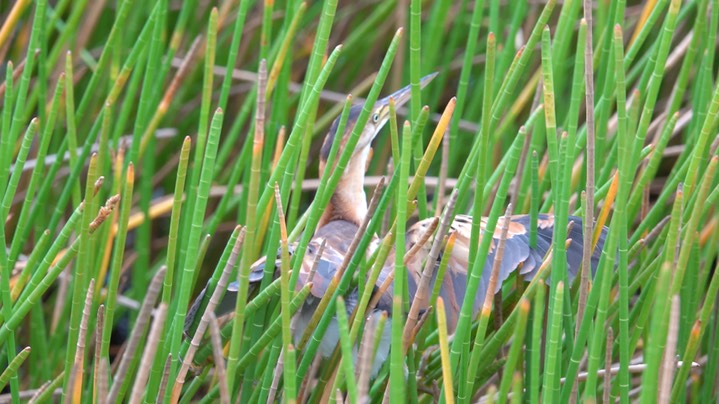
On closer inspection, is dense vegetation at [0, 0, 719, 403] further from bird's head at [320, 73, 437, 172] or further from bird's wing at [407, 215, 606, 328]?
bird's head at [320, 73, 437, 172]

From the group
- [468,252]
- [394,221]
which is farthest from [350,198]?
[394,221]

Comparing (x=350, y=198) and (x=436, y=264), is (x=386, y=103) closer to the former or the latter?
(x=350, y=198)

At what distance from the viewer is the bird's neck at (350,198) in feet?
7.63

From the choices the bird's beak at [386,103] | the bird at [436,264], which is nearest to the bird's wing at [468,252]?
the bird at [436,264]

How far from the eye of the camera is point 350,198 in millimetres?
2330

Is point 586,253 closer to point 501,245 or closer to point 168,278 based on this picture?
point 501,245

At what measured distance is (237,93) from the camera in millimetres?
3020

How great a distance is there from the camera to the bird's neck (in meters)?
2.33

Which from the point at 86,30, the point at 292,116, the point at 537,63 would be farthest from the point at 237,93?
the point at 537,63

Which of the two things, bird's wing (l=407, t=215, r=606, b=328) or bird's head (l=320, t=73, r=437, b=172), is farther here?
bird's head (l=320, t=73, r=437, b=172)

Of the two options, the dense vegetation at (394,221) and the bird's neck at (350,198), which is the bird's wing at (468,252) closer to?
the dense vegetation at (394,221)

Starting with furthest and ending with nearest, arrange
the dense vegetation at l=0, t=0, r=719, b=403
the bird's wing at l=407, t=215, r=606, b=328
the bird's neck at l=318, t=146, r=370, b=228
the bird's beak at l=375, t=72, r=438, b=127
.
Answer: the bird's neck at l=318, t=146, r=370, b=228 < the bird's beak at l=375, t=72, r=438, b=127 < the bird's wing at l=407, t=215, r=606, b=328 < the dense vegetation at l=0, t=0, r=719, b=403

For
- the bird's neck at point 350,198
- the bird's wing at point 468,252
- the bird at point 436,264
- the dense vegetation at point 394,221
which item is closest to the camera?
the dense vegetation at point 394,221

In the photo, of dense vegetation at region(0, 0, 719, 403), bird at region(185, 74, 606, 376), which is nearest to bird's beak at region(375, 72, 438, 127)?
dense vegetation at region(0, 0, 719, 403)
